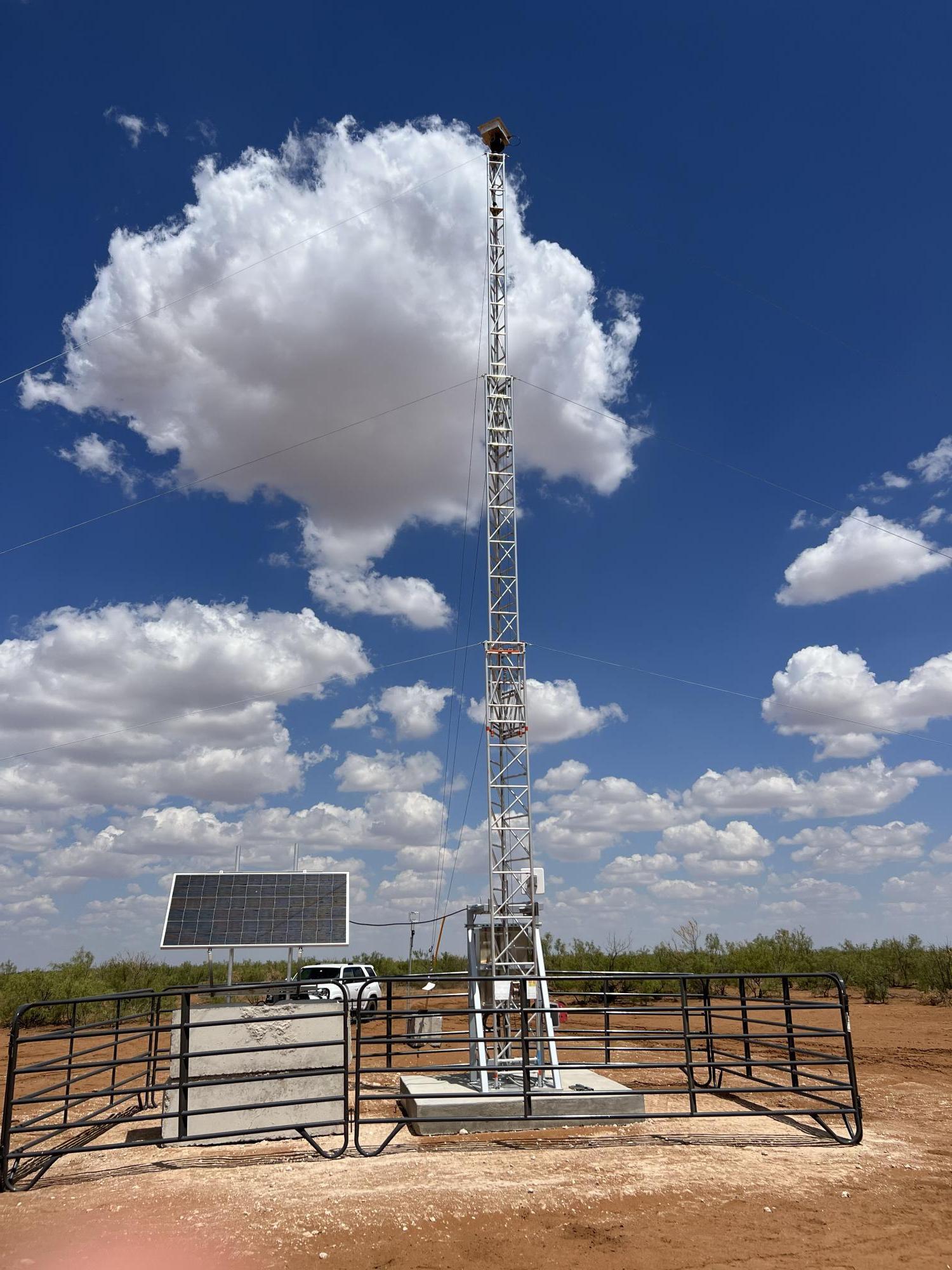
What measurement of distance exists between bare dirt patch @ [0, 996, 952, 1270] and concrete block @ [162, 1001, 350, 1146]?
0.40 m

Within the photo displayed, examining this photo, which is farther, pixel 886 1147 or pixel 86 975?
pixel 86 975

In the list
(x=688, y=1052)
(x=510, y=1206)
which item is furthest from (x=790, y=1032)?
(x=510, y=1206)

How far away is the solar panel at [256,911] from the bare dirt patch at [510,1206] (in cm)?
1031

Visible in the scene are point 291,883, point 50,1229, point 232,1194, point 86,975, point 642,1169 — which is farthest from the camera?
point 86,975

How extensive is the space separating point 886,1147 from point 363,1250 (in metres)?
5.82

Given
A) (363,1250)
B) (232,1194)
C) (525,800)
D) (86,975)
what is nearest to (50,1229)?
(232,1194)

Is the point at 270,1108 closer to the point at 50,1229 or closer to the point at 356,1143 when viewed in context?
the point at 356,1143

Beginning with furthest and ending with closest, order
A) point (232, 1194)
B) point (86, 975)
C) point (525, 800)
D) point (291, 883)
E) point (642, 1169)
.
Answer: point (86, 975)
point (291, 883)
point (525, 800)
point (642, 1169)
point (232, 1194)

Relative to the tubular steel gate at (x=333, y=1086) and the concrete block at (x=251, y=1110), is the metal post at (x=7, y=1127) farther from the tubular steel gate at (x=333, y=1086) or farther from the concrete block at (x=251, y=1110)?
the concrete block at (x=251, y=1110)

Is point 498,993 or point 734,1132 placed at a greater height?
point 498,993

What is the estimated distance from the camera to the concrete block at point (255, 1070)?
890cm

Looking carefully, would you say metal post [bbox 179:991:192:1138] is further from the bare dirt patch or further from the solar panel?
the solar panel

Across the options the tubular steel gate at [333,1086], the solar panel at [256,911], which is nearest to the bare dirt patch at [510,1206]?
the tubular steel gate at [333,1086]

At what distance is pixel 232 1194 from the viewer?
6.91 metres
